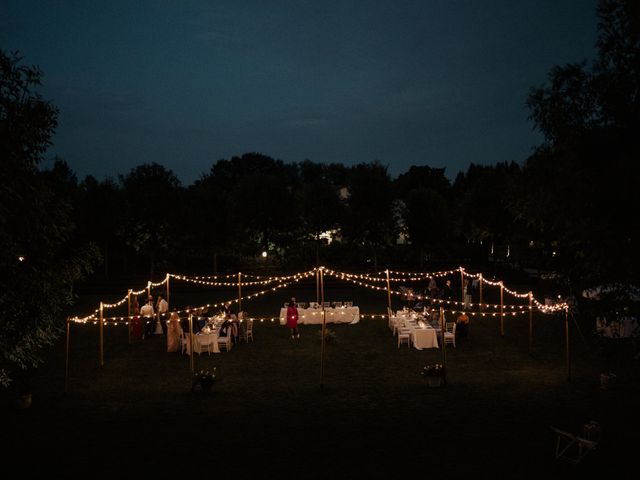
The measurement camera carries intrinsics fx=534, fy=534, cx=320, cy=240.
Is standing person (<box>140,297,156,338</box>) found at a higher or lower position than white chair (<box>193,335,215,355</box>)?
higher

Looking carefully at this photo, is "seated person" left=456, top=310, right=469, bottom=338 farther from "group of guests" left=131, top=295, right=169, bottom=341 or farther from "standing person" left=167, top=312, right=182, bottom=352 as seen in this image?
"group of guests" left=131, top=295, right=169, bottom=341

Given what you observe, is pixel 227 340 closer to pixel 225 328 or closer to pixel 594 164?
pixel 225 328

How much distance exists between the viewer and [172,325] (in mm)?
16953

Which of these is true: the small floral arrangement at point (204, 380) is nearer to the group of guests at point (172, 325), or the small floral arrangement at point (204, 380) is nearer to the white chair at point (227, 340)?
the group of guests at point (172, 325)

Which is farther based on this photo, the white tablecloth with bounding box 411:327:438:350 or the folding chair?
the white tablecloth with bounding box 411:327:438:350

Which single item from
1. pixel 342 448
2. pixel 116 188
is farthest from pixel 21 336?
pixel 116 188

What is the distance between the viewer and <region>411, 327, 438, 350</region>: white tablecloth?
17.2m

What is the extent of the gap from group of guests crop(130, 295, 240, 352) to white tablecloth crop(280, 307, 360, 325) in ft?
12.0

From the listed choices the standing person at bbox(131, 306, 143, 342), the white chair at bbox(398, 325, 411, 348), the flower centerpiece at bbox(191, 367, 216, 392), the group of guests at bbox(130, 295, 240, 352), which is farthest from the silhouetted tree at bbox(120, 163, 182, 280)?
the flower centerpiece at bbox(191, 367, 216, 392)

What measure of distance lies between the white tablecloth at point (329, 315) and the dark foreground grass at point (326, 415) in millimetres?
4598

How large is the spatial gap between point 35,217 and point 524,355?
13821mm

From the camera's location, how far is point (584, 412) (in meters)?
11.0

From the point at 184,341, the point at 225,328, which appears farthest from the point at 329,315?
the point at 184,341

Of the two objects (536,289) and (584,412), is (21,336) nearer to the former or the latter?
(584,412)
